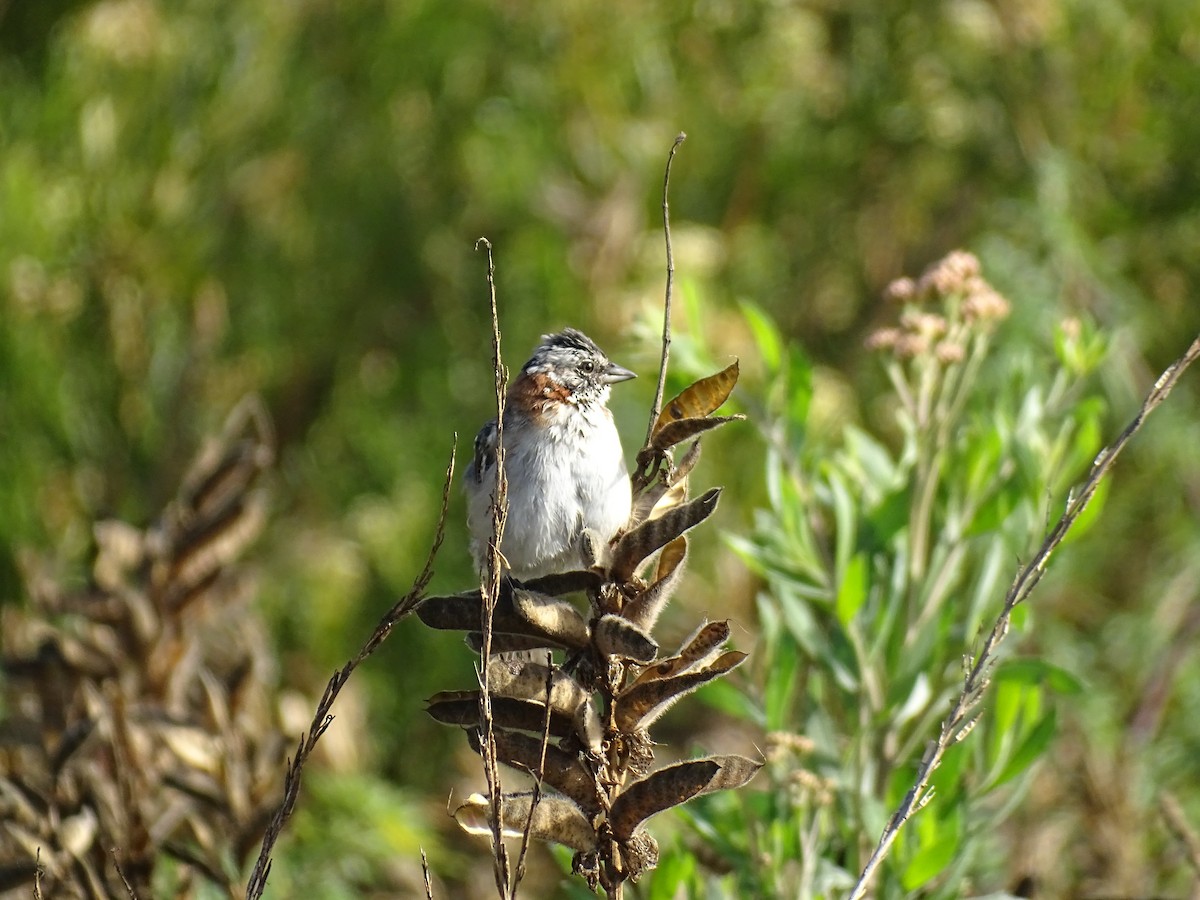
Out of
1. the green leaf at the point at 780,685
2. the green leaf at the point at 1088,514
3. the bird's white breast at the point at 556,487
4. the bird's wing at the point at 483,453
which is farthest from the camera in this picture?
the bird's wing at the point at 483,453

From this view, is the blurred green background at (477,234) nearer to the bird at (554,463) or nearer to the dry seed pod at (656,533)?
the bird at (554,463)

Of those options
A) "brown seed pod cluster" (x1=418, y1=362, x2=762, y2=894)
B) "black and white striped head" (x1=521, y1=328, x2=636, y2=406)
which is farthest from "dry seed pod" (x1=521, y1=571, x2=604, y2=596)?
"black and white striped head" (x1=521, y1=328, x2=636, y2=406)

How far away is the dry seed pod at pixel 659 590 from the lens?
153 cm

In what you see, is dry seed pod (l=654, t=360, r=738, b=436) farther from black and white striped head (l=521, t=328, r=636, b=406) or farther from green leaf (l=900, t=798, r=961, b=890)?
black and white striped head (l=521, t=328, r=636, b=406)

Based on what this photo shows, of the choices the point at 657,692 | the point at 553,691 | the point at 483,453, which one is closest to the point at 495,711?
the point at 553,691

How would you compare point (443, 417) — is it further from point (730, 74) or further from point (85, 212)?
point (730, 74)

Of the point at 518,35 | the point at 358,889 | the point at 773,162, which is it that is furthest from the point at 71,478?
the point at 773,162

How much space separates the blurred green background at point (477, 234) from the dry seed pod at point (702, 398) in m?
2.24

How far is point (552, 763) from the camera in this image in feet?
5.04

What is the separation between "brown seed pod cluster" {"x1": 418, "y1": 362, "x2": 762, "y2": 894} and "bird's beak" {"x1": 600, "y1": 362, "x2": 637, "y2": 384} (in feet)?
4.44

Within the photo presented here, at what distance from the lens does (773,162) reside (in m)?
4.91

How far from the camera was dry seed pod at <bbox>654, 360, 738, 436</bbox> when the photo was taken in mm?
1575

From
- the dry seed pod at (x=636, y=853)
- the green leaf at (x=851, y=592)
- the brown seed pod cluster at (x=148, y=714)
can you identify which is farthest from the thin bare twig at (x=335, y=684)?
the green leaf at (x=851, y=592)

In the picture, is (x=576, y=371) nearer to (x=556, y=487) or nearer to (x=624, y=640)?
(x=556, y=487)
